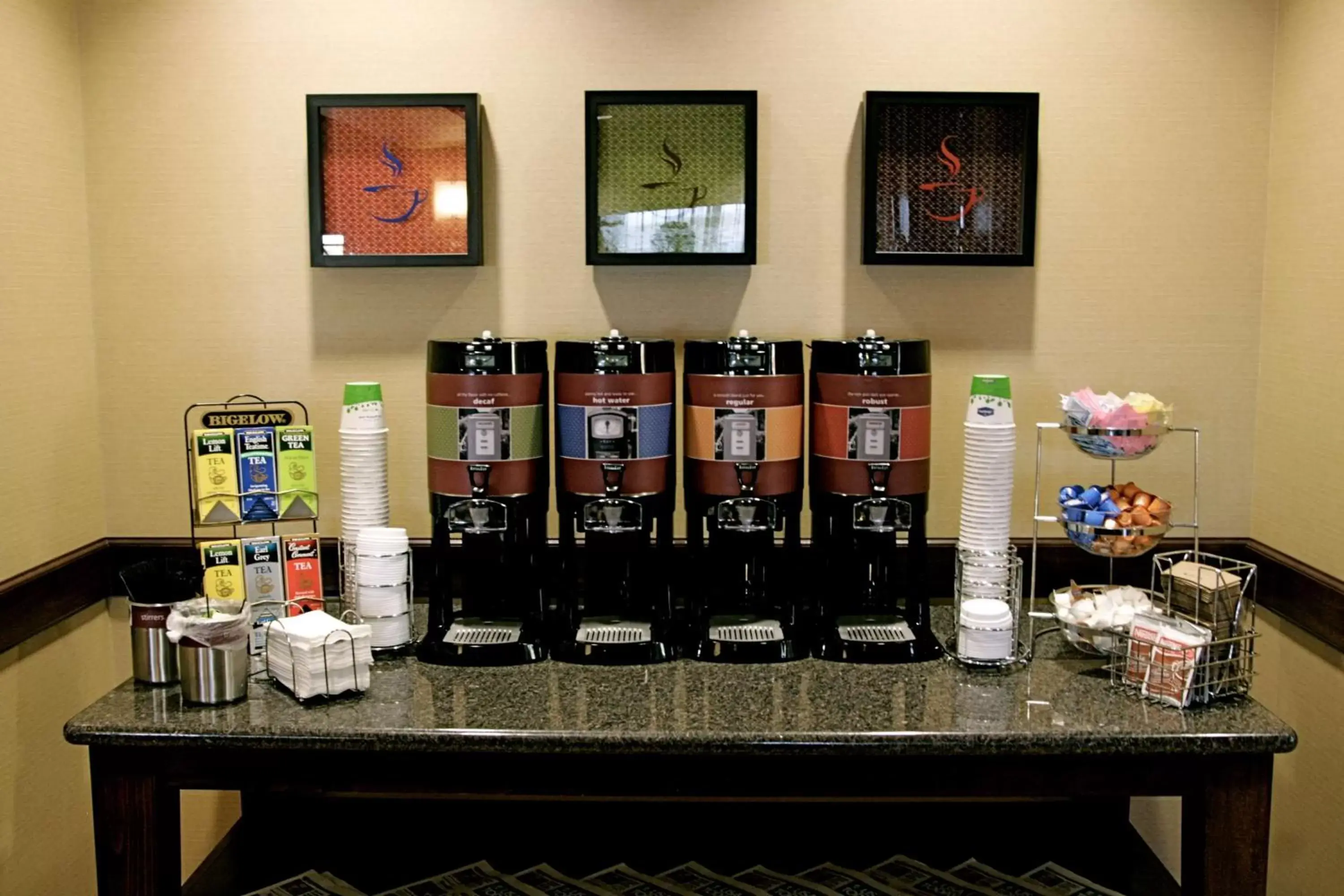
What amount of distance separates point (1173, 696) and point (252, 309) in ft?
6.21

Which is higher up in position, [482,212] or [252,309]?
[482,212]

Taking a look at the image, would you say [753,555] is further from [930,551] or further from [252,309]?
[252,309]

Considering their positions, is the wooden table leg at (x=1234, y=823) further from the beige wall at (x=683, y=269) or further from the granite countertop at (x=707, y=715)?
the beige wall at (x=683, y=269)

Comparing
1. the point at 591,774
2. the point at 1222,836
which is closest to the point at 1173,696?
the point at 1222,836

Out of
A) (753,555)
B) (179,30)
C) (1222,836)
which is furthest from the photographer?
(179,30)

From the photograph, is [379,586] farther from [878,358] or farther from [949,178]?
[949,178]

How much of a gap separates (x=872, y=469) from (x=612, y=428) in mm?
451

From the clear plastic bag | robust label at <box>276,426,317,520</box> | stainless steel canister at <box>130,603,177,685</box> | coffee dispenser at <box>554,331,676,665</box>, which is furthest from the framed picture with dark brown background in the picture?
stainless steel canister at <box>130,603,177,685</box>

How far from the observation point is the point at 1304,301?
2.21 m

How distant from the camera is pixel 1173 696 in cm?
175

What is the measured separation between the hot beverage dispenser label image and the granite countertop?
1.06 ft

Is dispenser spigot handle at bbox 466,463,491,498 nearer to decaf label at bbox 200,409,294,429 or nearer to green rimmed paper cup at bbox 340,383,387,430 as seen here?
green rimmed paper cup at bbox 340,383,387,430

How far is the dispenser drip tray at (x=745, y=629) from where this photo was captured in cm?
196

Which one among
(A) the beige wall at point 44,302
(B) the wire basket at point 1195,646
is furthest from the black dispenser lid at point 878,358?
(A) the beige wall at point 44,302
